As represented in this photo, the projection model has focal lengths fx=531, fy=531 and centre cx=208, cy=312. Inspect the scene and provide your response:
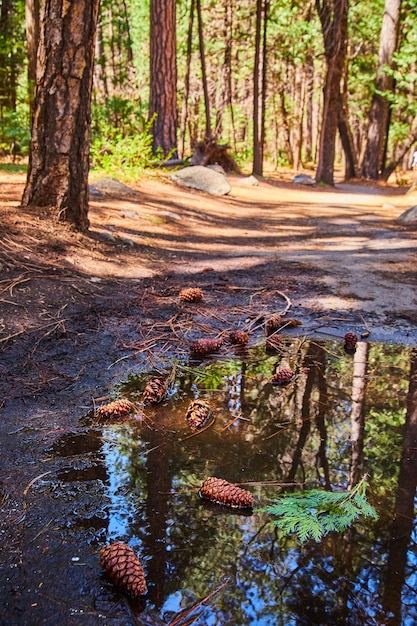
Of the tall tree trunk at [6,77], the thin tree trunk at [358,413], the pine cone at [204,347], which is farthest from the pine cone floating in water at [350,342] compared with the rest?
the tall tree trunk at [6,77]

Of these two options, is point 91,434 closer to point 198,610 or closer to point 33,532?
point 33,532

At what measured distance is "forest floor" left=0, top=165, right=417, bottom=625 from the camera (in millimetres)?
1946

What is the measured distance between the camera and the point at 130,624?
4.38ft

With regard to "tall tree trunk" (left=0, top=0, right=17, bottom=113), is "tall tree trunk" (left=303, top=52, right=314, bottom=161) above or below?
above

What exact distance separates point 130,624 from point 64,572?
11.0 inches

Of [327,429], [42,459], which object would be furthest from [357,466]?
[42,459]

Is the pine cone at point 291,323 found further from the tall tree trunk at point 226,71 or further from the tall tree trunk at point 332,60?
the tall tree trunk at point 226,71

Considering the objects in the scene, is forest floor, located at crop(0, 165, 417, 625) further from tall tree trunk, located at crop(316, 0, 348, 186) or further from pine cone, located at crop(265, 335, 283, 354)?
tall tree trunk, located at crop(316, 0, 348, 186)

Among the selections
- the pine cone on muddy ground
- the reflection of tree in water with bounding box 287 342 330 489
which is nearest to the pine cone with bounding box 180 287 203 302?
the pine cone on muddy ground

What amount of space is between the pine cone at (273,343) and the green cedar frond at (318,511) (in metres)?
1.54

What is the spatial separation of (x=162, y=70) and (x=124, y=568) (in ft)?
46.2

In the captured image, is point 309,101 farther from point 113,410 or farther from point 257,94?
point 113,410

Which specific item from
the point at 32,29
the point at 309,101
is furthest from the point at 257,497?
the point at 309,101

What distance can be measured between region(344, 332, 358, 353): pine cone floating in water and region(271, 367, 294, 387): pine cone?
662mm
